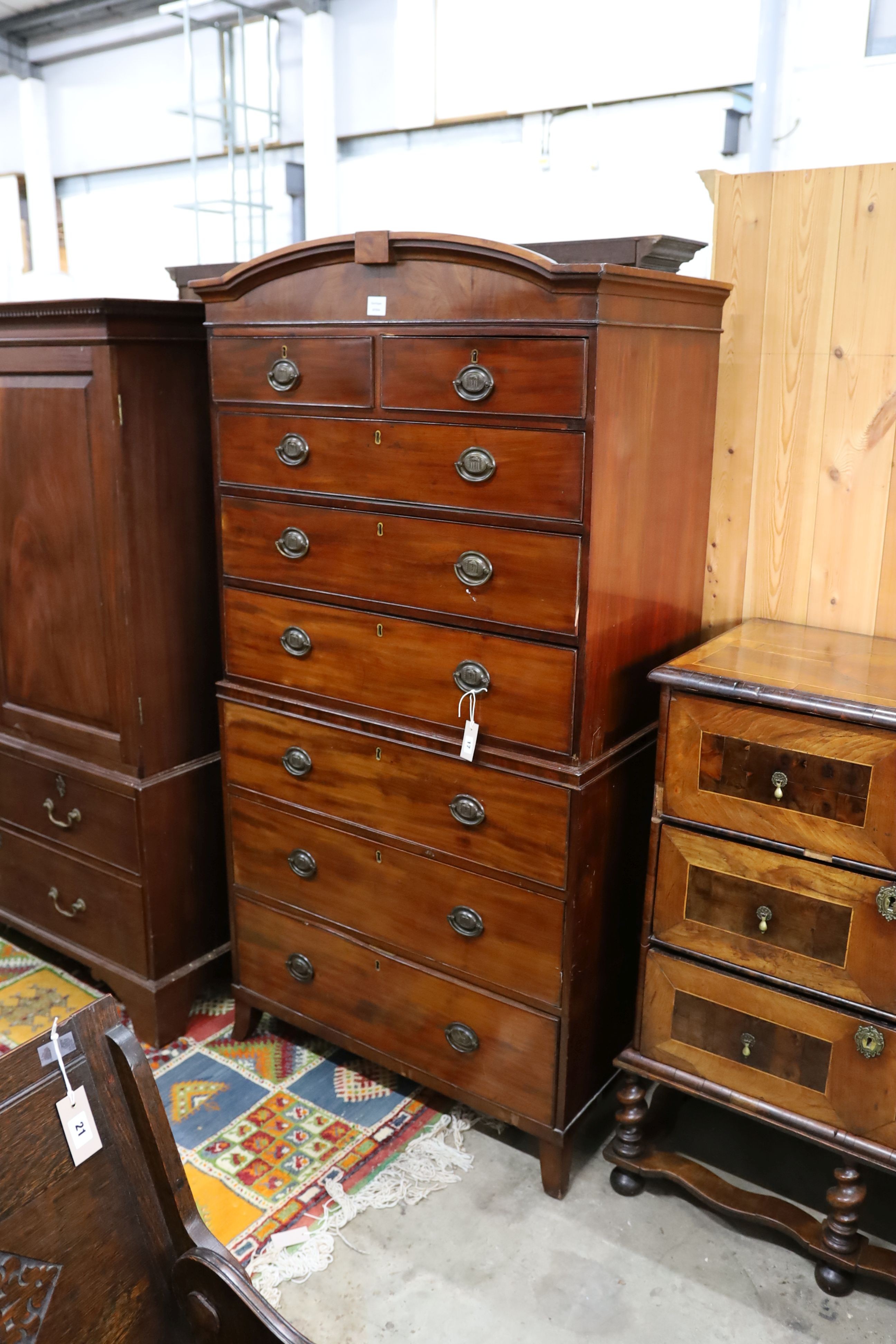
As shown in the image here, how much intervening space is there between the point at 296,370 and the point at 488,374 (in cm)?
45

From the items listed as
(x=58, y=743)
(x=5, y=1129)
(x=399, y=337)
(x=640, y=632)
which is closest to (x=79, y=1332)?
(x=5, y=1129)

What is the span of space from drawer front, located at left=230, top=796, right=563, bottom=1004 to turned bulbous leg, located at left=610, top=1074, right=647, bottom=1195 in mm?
271

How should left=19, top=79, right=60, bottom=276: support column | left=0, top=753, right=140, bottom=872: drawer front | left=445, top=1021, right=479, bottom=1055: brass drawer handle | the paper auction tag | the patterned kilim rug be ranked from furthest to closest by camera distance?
left=19, top=79, right=60, bottom=276: support column → left=0, top=753, right=140, bottom=872: drawer front → left=445, top=1021, right=479, bottom=1055: brass drawer handle → the patterned kilim rug → the paper auction tag

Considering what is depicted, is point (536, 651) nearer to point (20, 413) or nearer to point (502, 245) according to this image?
point (502, 245)

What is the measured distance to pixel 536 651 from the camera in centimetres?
192

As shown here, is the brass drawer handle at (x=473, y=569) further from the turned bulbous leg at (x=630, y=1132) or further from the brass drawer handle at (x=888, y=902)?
the turned bulbous leg at (x=630, y=1132)

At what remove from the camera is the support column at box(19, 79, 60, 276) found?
6.54 metres

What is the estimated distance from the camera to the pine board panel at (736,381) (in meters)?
2.21

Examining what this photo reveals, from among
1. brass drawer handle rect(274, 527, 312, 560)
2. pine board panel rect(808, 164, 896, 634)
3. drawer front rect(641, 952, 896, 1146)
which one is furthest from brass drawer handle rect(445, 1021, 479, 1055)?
pine board panel rect(808, 164, 896, 634)

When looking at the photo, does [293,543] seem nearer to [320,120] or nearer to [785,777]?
[785,777]

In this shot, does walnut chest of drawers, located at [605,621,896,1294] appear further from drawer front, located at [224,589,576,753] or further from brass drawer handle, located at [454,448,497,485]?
brass drawer handle, located at [454,448,497,485]

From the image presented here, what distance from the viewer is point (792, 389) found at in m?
2.22

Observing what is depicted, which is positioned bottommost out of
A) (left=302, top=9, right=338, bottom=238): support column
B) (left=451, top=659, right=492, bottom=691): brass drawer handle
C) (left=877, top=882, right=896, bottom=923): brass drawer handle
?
(left=877, top=882, right=896, bottom=923): brass drawer handle

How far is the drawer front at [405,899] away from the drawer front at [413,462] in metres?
0.72
